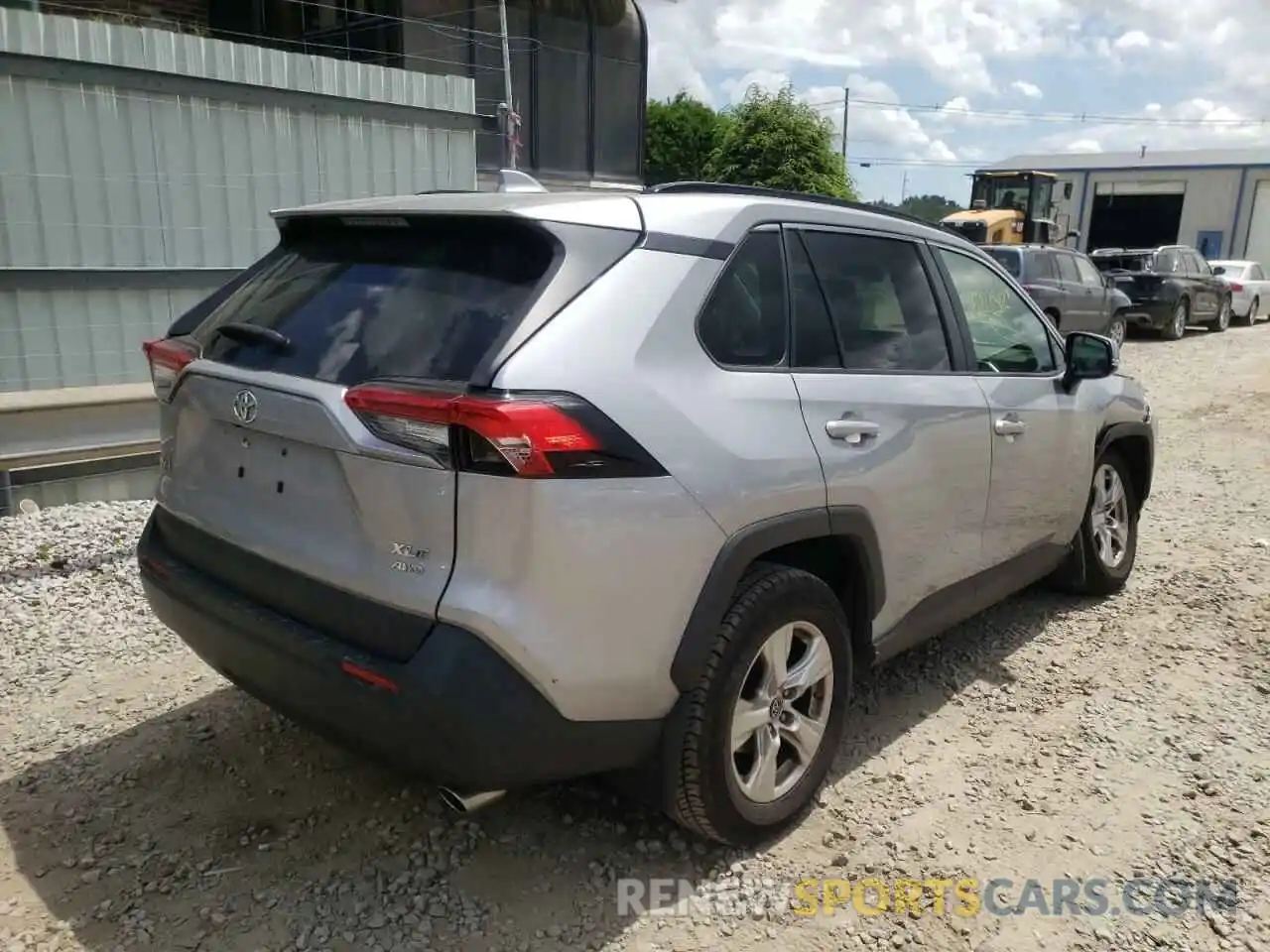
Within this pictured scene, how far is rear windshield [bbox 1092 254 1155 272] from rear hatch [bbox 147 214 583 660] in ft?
59.1

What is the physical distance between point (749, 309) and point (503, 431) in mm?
966

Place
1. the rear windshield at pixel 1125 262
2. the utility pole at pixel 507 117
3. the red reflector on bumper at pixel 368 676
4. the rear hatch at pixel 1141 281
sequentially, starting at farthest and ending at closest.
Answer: the rear windshield at pixel 1125 262, the rear hatch at pixel 1141 281, the utility pole at pixel 507 117, the red reflector on bumper at pixel 368 676

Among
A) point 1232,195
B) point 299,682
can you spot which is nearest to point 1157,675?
point 299,682

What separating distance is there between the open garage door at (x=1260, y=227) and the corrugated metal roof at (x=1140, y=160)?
1147 millimetres

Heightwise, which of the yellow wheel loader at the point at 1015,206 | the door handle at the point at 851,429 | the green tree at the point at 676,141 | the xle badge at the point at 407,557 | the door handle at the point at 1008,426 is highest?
the green tree at the point at 676,141

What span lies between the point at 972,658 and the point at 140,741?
10.7ft

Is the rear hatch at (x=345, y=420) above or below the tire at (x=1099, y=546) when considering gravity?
above

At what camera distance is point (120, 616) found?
4430mm

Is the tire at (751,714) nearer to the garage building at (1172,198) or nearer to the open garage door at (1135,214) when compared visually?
the garage building at (1172,198)

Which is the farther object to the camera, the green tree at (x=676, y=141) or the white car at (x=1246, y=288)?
the green tree at (x=676, y=141)

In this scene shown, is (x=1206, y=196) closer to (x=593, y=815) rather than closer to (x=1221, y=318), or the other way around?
(x=1221, y=318)

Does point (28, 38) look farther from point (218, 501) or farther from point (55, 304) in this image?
point (218, 501)

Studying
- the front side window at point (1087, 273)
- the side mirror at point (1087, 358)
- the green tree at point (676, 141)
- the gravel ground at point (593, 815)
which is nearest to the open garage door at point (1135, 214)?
the green tree at point (676, 141)

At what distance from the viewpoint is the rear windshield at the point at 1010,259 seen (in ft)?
46.6
